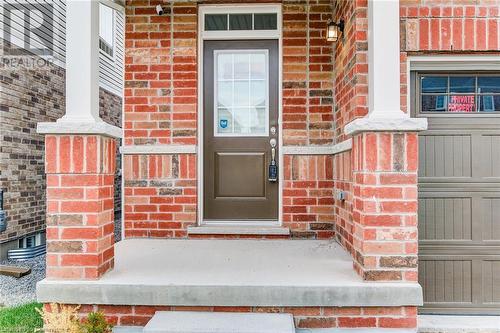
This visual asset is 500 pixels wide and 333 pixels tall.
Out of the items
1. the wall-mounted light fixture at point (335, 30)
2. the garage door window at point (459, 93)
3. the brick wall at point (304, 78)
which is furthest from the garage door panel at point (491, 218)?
the wall-mounted light fixture at point (335, 30)

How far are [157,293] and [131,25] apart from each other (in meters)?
2.95

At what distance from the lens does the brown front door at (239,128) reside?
14.8ft

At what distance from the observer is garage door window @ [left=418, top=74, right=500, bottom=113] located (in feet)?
11.1

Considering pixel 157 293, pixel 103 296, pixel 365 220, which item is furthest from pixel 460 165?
pixel 103 296

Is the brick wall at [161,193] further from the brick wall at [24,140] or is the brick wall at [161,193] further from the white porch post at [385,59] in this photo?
the white porch post at [385,59]

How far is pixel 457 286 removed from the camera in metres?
3.31

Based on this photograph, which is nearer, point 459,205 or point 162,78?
point 459,205

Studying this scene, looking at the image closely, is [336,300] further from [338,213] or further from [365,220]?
[338,213]

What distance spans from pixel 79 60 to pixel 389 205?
90.3 inches

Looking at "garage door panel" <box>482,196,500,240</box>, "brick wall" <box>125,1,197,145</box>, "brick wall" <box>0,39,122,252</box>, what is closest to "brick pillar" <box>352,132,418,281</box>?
"garage door panel" <box>482,196,500,240</box>

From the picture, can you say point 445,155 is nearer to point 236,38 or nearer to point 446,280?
point 446,280

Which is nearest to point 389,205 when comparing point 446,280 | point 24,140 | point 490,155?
point 446,280

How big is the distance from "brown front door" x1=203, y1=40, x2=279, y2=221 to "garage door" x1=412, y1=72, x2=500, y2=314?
5.35 ft

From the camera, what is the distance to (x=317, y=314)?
275 centimetres
